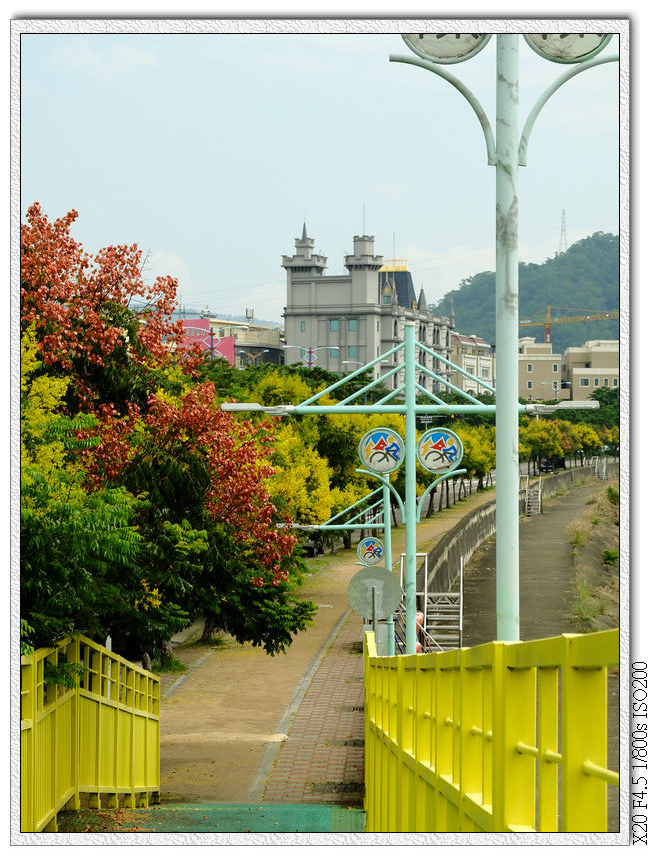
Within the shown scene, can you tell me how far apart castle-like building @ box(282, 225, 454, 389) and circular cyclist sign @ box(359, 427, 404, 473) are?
984mm

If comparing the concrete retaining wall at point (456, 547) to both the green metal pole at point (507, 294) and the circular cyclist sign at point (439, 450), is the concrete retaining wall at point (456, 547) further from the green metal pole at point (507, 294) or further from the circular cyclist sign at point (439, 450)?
the green metal pole at point (507, 294)

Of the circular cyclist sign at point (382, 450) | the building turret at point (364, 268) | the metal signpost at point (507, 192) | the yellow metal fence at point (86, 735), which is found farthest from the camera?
the circular cyclist sign at point (382, 450)

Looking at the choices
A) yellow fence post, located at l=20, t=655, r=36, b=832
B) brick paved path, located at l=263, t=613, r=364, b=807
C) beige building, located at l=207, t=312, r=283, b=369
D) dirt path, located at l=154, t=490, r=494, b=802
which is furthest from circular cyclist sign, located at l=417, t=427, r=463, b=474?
beige building, located at l=207, t=312, r=283, b=369

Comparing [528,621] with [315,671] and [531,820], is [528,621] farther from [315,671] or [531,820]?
[531,820]

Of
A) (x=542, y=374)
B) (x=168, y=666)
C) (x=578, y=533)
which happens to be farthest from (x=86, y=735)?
(x=578, y=533)

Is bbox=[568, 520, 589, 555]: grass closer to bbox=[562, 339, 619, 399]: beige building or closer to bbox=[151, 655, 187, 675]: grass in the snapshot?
bbox=[151, 655, 187, 675]: grass

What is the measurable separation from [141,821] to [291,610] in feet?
20.5

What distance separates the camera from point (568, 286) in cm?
1020

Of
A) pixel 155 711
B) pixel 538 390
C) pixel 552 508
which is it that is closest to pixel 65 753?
pixel 155 711

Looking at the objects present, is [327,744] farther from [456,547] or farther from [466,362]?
[456,547]

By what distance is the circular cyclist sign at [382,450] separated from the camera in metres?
17.5

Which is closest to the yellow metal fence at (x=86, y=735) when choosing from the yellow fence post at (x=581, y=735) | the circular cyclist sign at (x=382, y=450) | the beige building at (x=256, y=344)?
the circular cyclist sign at (x=382, y=450)

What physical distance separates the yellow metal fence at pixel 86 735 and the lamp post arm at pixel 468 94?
191 inches

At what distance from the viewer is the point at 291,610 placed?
54.4 feet
